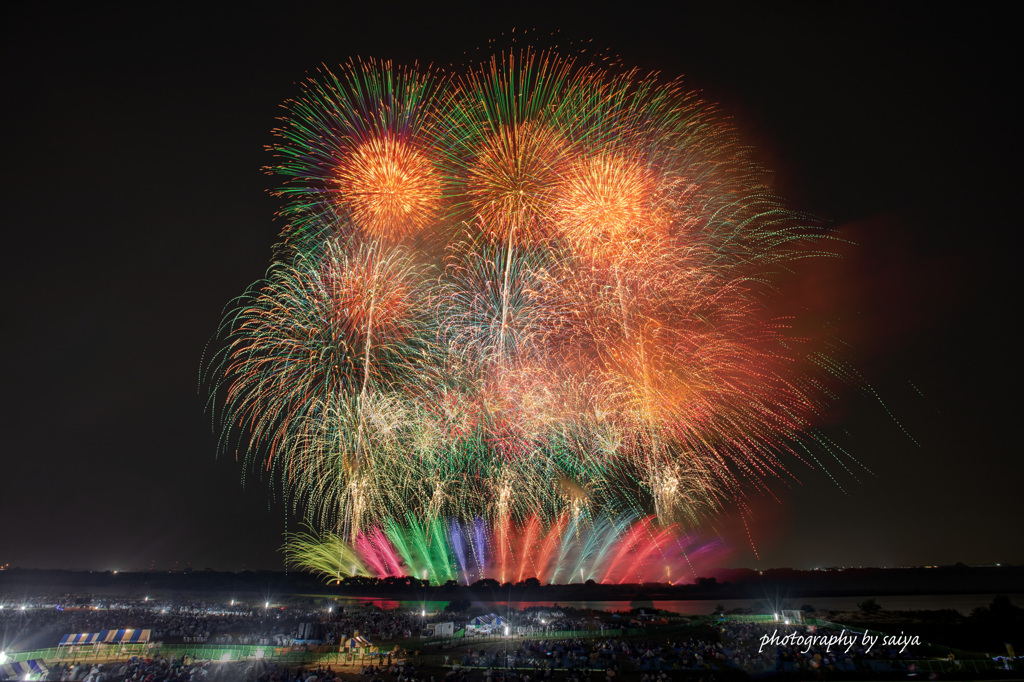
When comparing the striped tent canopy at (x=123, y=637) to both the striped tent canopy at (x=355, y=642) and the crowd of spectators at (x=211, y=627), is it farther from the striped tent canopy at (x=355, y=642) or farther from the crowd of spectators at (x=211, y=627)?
the striped tent canopy at (x=355, y=642)

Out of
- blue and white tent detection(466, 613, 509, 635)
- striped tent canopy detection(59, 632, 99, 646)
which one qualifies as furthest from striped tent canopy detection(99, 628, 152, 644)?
blue and white tent detection(466, 613, 509, 635)

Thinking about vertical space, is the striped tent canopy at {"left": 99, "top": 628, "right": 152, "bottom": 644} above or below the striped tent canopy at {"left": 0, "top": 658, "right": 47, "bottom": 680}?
above

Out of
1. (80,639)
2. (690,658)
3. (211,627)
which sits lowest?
(211,627)

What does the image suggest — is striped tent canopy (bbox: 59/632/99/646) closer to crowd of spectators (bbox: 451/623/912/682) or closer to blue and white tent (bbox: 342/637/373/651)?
blue and white tent (bbox: 342/637/373/651)

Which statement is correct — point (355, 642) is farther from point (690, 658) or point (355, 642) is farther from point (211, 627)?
point (211, 627)

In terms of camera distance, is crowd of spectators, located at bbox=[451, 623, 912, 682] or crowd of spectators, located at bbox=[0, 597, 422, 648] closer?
crowd of spectators, located at bbox=[451, 623, 912, 682]

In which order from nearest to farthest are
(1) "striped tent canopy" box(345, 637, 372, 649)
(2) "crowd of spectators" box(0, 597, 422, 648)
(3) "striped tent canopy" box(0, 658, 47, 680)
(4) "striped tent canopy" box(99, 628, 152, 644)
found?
(3) "striped tent canopy" box(0, 658, 47, 680)
(4) "striped tent canopy" box(99, 628, 152, 644)
(1) "striped tent canopy" box(345, 637, 372, 649)
(2) "crowd of spectators" box(0, 597, 422, 648)

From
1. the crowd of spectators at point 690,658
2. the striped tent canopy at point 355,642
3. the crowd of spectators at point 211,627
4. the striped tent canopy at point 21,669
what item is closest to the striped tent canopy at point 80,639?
the crowd of spectators at point 211,627

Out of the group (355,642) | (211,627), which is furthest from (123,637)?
(355,642)

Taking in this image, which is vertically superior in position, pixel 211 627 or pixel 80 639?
pixel 80 639
